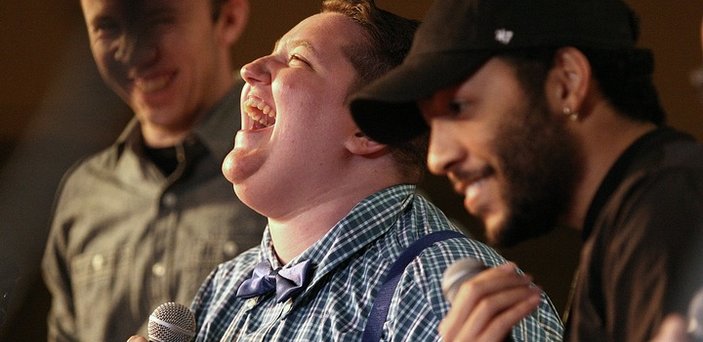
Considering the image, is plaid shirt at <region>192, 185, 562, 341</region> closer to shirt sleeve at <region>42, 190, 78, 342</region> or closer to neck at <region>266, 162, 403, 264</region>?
neck at <region>266, 162, 403, 264</region>

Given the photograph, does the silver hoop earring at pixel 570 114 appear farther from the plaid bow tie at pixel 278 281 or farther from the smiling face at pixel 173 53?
the smiling face at pixel 173 53

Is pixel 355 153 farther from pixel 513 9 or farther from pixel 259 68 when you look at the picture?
pixel 513 9

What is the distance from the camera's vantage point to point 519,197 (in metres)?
1.32

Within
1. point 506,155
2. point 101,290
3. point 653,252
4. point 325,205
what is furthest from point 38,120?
point 653,252

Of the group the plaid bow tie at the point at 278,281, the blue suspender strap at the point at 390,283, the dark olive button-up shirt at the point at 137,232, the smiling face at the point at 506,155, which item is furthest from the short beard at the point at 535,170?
the dark olive button-up shirt at the point at 137,232

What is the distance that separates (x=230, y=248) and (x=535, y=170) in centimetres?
106

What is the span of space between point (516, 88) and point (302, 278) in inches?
18.9

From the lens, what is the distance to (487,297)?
1.27 m

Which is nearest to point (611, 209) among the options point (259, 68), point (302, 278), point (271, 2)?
point (302, 278)

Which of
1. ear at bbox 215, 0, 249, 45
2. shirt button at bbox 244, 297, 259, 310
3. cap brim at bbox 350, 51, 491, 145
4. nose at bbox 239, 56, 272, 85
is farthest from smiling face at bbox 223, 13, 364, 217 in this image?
ear at bbox 215, 0, 249, 45

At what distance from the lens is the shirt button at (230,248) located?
2.26 metres

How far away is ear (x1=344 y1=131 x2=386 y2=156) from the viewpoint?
5.77 feet

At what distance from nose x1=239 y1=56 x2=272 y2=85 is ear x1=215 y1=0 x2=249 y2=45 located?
0.57m

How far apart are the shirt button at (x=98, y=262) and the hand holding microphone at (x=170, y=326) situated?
0.74m
